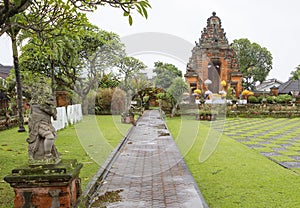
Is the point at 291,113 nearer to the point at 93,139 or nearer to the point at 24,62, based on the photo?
the point at 93,139

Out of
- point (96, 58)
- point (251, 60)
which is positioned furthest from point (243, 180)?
point (251, 60)

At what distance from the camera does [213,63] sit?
30.2 m

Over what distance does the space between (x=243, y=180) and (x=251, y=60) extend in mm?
47245

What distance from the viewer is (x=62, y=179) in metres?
3.66

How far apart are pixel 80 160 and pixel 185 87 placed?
55.4ft

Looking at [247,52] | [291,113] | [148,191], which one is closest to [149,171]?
[148,191]

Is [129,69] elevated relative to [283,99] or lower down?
Answer: elevated

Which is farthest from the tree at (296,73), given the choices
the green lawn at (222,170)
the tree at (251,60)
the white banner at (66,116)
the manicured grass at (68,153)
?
the manicured grass at (68,153)

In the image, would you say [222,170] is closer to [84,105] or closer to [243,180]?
[243,180]

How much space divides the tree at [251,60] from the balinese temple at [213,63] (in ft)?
65.4

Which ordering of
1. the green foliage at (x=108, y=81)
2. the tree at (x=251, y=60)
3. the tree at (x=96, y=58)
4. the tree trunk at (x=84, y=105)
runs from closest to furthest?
1. the tree at (x=96, y=58)
2. the tree trunk at (x=84, y=105)
3. the green foliage at (x=108, y=81)
4. the tree at (x=251, y=60)

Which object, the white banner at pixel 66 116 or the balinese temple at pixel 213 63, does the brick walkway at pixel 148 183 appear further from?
the balinese temple at pixel 213 63

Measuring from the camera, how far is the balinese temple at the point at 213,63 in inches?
1169

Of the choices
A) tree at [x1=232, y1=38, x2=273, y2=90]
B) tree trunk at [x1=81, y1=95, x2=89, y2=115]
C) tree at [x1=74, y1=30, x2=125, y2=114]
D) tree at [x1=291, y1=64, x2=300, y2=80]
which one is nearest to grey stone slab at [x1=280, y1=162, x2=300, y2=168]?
tree at [x1=74, y1=30, x2=125, y2=114]
